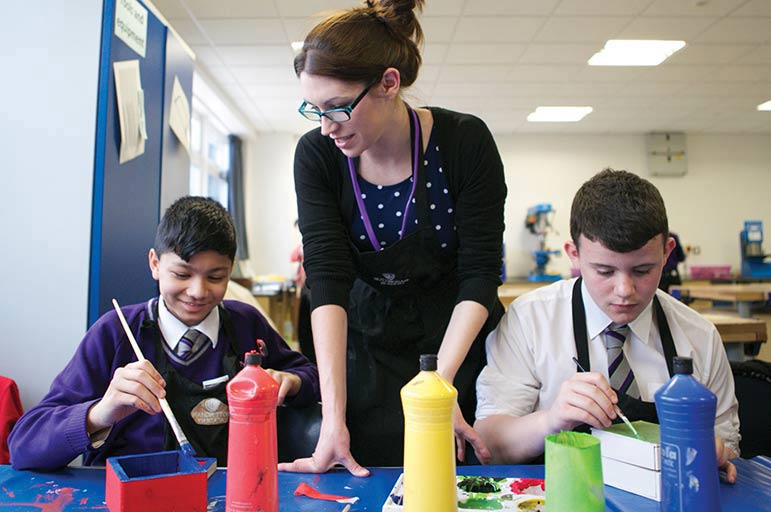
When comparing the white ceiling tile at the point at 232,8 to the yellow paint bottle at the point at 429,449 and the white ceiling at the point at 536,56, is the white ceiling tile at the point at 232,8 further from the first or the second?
the yellow paint bottle at the point at 429,449

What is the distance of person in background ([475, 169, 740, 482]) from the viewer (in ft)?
3.84

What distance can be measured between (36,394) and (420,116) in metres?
1.34

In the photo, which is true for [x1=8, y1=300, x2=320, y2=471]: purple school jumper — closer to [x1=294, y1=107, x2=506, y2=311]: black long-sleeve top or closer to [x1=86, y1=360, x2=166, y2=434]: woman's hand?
[x1=86, y1=360, x2=166, y2=434]: woman's hand

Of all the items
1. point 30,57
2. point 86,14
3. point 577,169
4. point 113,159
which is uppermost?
point 577,169

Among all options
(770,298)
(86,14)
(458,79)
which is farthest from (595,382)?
(458,79)

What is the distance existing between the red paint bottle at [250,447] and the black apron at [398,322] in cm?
57

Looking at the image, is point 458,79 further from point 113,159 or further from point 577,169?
point 113,159

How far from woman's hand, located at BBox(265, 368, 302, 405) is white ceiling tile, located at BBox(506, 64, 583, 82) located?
4.63 meters

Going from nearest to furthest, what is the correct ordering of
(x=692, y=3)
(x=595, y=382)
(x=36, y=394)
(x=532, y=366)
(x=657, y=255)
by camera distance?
1. (x=595, y=382)
2. (x=657, y=255)
3. (x=532, y=366)
4. (x=36, y=394)
5. (x=692, y=3)

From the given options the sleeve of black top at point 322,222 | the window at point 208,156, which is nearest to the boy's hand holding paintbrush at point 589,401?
the sleeve of black top at point 322,222

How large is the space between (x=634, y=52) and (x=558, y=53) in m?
0.65

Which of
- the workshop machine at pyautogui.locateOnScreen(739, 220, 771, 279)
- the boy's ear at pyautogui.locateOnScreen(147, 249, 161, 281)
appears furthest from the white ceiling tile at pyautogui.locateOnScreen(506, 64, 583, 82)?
the boy's ear at pyautogui.locateOnScreen(147, 249, 161, 281)

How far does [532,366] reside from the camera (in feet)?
4.22

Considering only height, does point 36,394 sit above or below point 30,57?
below
